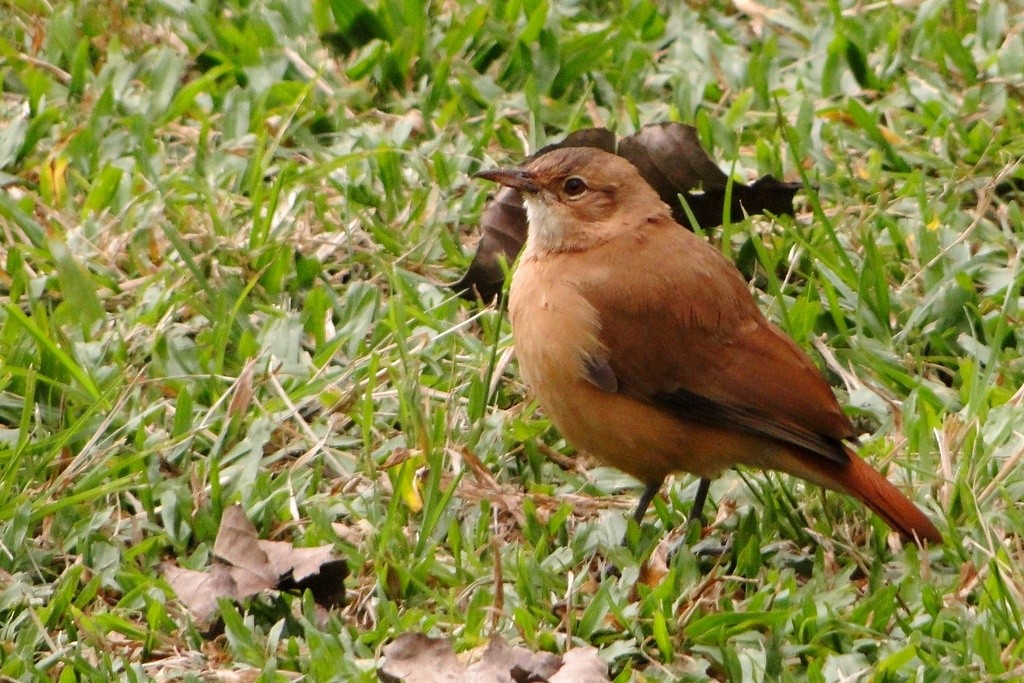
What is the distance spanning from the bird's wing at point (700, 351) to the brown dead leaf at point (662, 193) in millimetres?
899

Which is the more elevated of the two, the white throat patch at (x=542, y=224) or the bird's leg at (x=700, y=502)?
the white throat patch at (x=542, y=224)

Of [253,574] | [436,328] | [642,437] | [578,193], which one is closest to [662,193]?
[578,193]

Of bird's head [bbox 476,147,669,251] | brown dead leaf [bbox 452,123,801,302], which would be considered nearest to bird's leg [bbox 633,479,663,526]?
bird's head [bbox 476,147,669,251]

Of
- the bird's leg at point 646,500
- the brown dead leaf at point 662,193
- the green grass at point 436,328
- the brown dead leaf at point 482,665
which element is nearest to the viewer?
the brown dead leaf at point 482,665

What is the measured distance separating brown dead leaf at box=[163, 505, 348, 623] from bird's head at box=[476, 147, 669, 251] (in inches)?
56.9

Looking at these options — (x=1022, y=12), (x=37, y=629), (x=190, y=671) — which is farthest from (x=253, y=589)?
(x=1022, y=12)

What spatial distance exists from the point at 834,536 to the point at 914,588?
0.39 metres

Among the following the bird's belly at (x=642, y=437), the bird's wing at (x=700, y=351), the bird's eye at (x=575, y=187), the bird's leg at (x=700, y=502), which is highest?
the bird's eye at (x=575, y=187)

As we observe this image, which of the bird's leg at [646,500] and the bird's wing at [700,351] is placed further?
the bird's leg at [646,500]

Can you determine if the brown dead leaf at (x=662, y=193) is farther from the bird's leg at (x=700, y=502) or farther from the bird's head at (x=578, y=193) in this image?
the bird's leg at (x=700, y=502)

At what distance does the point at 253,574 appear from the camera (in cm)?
473

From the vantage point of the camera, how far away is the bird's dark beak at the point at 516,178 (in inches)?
221

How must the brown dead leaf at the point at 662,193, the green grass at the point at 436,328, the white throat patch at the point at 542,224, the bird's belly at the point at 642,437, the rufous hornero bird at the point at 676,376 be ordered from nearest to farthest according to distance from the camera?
the green grass at the point at 436,328 → the rufous hornero bird at the point at 676,376 → the bird's belly at the point at 642,437 → the white throat patch at the point at 542,224 → the brown dead leaf at the point at 662,193

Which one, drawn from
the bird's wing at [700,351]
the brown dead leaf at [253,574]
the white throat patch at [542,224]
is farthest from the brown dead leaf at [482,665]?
the white throat patch at [542,224]
